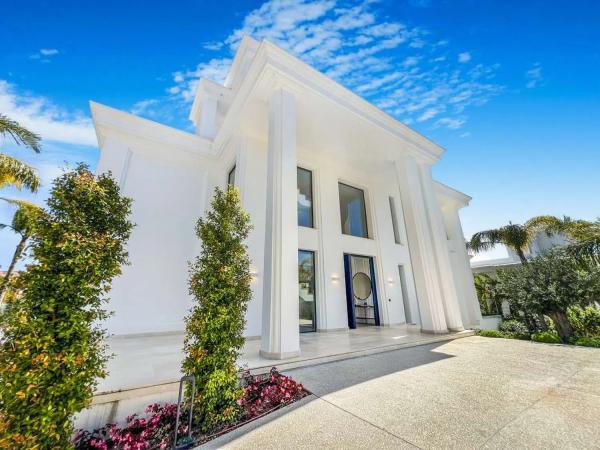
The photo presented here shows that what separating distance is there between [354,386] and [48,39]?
29.8 feet

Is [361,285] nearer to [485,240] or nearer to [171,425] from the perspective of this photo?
[171,425]

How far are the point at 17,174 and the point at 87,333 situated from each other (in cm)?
829

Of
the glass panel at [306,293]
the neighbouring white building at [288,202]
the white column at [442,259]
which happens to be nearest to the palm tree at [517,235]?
the neighbouring white building at [288,202]

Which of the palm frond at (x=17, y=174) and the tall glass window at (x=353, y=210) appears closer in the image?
the palm frond at (x=17, y=174)

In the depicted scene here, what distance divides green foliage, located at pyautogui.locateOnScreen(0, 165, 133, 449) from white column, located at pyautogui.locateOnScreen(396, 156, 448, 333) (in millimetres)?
6986

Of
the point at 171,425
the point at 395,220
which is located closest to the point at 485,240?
the point at 395,220

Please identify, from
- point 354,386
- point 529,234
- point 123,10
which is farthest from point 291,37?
point 529,234

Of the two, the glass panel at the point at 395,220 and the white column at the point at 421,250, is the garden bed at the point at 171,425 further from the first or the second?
the glass panel at the point at 395,220

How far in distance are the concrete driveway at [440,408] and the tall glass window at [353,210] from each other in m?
5.63

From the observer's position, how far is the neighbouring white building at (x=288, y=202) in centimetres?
472

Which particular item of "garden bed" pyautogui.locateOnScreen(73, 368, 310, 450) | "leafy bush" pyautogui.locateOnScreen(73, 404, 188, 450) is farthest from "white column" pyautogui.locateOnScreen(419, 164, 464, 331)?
"leafy bush" pyautogui.locateOnScreen(73, 404, 188, 450)

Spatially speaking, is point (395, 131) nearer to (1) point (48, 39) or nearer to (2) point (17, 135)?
(1) point (48, 39)

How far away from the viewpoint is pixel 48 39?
5.14 metres

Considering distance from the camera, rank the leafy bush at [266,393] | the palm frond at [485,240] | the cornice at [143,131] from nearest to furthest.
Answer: the leafy bush at [266,393], the cornice at [143,131], the palm frond at [485,240]
